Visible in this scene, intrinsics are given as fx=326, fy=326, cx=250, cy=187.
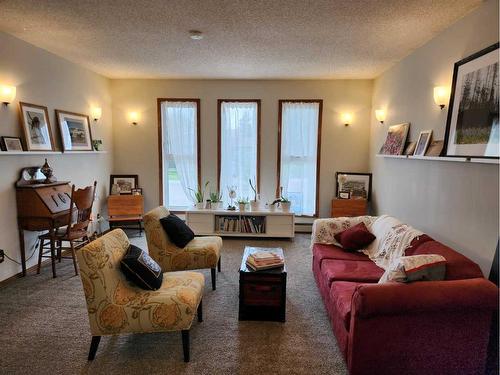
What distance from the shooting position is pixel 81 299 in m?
3.10

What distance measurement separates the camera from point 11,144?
11.0ft

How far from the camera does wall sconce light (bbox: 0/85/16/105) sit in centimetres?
326

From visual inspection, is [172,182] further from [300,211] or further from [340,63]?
[340,63]

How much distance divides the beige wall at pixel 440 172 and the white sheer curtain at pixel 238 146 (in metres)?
2.07

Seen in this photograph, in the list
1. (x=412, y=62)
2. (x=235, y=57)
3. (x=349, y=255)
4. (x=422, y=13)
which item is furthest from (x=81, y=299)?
(x=412, y=62)

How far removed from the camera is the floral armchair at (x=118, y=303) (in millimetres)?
2072

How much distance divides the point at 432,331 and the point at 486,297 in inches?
14.5

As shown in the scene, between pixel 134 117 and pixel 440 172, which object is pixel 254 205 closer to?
pixel 134 117

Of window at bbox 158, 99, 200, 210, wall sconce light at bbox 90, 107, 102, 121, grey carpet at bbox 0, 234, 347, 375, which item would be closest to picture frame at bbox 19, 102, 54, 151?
wall sconce light at bbox 90, 107, 102, 121

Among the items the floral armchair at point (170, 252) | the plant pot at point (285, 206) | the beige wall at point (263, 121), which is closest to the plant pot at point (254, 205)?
the plant pot at point (285, 206)

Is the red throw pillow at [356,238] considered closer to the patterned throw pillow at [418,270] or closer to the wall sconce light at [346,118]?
the patterned throw pillow at [418,270]

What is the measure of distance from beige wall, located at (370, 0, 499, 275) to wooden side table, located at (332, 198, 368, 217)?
0.44m

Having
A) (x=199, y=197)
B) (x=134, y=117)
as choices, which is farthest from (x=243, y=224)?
(x=134, y=117)

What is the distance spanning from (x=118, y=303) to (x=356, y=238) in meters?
2.32
